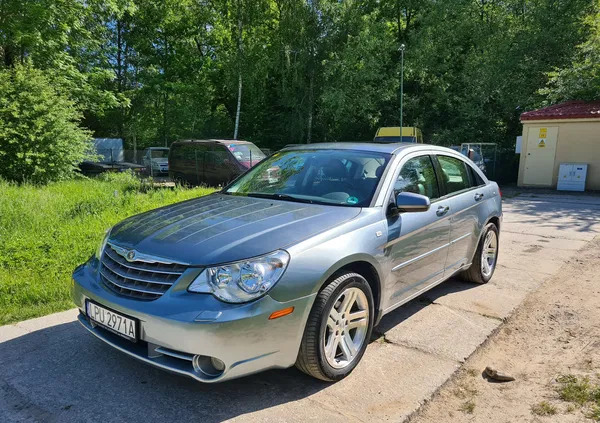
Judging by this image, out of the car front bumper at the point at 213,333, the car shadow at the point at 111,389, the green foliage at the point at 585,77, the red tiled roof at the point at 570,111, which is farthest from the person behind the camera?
the green foliage at the point at 585,77

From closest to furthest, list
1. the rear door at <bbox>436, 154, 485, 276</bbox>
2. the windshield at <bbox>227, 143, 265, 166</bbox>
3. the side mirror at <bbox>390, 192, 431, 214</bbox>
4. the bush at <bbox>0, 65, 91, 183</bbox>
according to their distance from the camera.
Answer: the side mirror at <bbox>390, 192, 431, 214</bbox> < the rear door at <bbox>436, 154, 485, 276</bbox> < the bush at <bbox>0, 65, 91, 183</bbox> < the windshield at <bbox>227, 143, 265, 166</bbox>

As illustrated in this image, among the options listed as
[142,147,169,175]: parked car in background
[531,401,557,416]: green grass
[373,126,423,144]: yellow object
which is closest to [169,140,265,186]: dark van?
[373,126,423,144]: yellow object

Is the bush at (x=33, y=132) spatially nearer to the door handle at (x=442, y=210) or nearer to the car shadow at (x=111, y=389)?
the car shadow at (x=111, y=389)

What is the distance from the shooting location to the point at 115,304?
2.67 metres

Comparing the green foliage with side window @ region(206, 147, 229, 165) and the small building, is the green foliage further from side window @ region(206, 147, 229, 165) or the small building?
side window @ region(206, 147, 229, 165)

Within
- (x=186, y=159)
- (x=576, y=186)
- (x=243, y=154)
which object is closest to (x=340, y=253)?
(x=243, y=154)

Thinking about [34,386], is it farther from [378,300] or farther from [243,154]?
[243,154]

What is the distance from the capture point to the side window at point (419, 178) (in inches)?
148

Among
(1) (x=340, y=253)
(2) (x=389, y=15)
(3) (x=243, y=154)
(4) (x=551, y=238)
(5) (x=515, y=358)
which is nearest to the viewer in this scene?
(1) (x=340, y=253)

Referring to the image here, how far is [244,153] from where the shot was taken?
14992mm

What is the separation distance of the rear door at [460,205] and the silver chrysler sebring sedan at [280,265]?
0.13 feet

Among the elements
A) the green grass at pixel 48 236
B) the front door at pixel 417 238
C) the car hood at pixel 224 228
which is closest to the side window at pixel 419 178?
the front door at pixel 417 238

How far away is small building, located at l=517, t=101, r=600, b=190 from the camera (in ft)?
48.7

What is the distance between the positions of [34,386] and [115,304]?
890 millimetres
